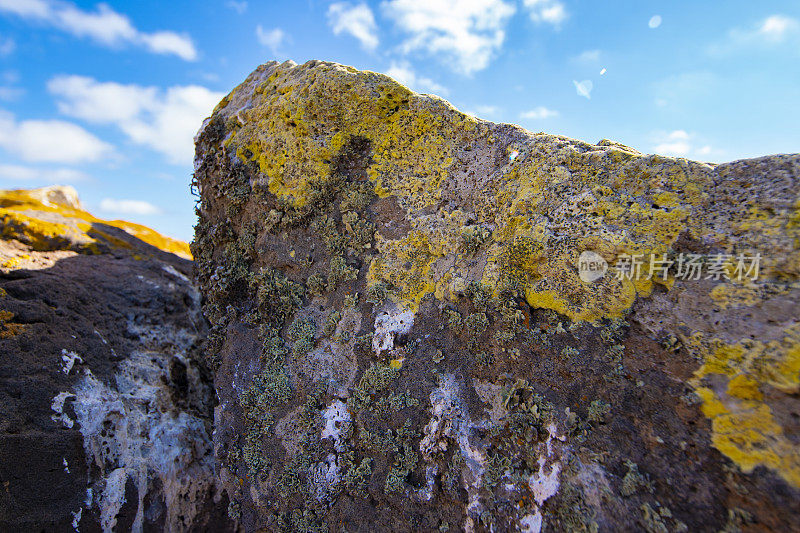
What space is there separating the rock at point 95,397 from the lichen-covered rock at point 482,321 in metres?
0.90

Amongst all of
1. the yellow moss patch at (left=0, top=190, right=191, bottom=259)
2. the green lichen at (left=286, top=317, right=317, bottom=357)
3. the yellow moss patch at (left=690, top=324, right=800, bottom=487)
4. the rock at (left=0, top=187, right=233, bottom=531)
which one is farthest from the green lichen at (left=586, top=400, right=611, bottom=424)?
the yellow moss patch at (left=0, top=190, right=191, bottom=259)

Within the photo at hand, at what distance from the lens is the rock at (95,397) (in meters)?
4.20

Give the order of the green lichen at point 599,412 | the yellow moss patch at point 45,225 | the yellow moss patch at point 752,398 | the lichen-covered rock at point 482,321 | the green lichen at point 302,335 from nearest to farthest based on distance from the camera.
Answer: the yellow moss patch at point 752,398 < the lichen-covered rock at point 482,321 < the green lichen at point 599,412 < the green lichen at point 302,335 < the yellow moss patch at point 45,225

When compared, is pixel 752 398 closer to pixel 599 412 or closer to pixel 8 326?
pixel 599 412

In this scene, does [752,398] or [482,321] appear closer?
[752,398]

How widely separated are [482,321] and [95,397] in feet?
15.3

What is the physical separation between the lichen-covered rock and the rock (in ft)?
2.97

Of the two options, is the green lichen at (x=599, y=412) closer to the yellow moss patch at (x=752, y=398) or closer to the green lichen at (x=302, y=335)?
the yellow moss patch at (x=752, y=398)

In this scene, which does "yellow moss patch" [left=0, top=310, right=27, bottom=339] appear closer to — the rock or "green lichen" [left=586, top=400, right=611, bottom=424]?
the rock

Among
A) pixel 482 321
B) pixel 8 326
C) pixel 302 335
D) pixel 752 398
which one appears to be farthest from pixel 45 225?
pixel 752 398

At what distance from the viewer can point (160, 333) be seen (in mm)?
6180

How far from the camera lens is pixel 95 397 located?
481cm

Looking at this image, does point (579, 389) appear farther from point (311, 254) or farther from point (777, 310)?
point (311, 254)

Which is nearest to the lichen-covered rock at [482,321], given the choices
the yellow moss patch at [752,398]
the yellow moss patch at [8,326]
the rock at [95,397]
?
the yellow moss patch at [752,398]
